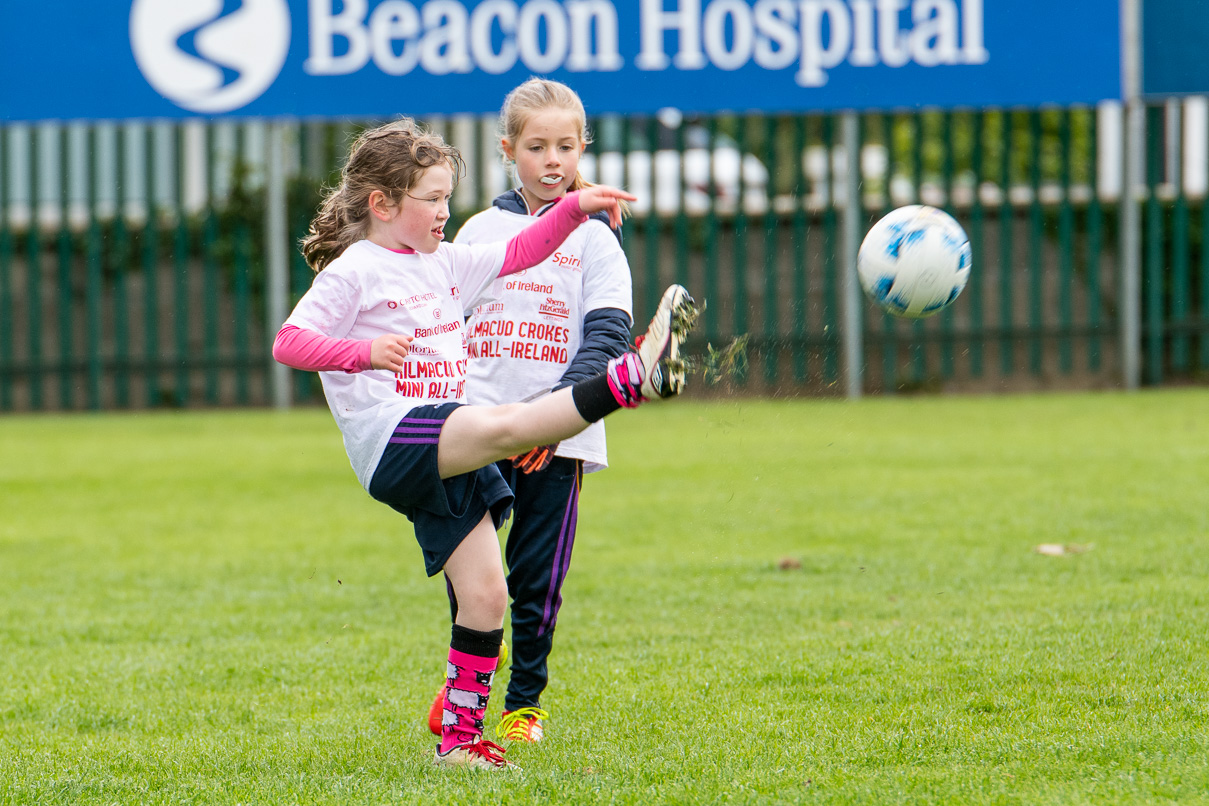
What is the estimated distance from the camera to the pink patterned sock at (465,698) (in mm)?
3129

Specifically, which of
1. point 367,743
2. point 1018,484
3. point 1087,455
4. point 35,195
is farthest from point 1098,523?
point 35,195

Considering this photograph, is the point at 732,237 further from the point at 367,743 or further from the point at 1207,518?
the point at 367,743

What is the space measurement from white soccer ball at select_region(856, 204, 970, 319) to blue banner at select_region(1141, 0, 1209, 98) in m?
7.98

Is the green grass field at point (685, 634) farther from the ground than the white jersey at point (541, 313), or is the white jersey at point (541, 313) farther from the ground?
the white jersey at point (541, 313)

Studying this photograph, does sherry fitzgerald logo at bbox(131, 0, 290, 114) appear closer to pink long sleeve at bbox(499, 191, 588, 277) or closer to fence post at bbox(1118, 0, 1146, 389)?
fence post at bbox(1118, 0, 1146, 389)

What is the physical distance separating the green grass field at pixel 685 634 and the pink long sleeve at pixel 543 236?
1.16 meters

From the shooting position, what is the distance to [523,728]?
3.36 meters

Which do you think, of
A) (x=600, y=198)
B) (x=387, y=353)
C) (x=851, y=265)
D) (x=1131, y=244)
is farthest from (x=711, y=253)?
(x=387, y=353)

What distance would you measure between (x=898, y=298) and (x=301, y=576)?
298 centimetres

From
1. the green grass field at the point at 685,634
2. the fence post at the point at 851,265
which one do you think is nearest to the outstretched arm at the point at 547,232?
the green grass field at the point at 685,634

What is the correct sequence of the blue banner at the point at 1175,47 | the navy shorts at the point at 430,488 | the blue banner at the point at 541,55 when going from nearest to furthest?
the navy shorts at the point at 430,488 < the blue banner at the point at 1175,47 < the blue banner at the point at 541,55

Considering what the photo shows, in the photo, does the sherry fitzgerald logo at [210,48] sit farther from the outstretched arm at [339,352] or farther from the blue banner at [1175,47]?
the outstretched arm at [339,352]

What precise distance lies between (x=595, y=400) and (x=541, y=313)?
656 mm

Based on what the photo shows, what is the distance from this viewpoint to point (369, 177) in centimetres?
329
